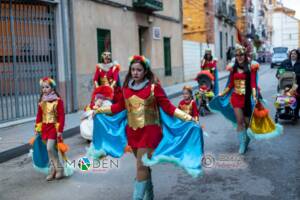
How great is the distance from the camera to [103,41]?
635 inches

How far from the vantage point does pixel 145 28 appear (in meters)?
20.8

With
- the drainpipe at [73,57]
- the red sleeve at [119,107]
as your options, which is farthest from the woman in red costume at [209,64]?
the red sleeve at [119,107]

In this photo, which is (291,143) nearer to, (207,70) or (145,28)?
(207,70)

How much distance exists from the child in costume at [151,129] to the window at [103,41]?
11.1m

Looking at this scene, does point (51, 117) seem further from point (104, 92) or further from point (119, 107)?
point (104, 92)

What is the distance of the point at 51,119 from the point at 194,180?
7.08 feet

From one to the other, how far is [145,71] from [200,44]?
26.6 metres

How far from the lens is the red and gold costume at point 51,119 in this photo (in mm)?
6469

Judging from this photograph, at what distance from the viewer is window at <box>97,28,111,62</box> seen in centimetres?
1580

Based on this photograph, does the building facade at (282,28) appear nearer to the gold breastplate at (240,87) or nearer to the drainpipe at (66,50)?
the drainpipe at (66,50)

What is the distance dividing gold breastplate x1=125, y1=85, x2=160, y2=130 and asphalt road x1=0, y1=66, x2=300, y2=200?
126 centimetres
